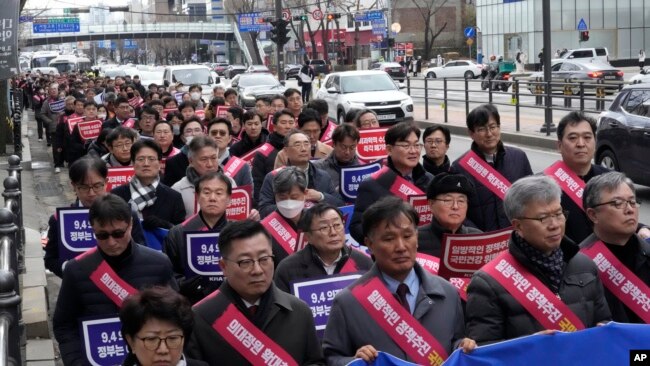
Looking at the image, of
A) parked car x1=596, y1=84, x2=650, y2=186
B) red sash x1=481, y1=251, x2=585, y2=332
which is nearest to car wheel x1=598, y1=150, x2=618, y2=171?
parked car x1=596, y1=84, x2=650, y2=186

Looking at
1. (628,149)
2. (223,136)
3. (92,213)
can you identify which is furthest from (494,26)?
(92,213)

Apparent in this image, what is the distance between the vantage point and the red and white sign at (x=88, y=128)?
16.6 metres

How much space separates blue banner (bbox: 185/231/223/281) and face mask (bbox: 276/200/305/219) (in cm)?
53

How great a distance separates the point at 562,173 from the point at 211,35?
130759 mm

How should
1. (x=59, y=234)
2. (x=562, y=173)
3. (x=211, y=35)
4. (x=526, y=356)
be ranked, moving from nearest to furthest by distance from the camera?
(x=526, y=356)
(x=562, y=173)
(x=59, y=234)
(x=211, y=35)

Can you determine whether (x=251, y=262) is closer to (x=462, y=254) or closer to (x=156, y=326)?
(x=156, y=326)

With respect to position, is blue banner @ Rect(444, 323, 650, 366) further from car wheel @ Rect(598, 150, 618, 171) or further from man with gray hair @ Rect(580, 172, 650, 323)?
car wheel @ Rect(598, 150, 618, 171)

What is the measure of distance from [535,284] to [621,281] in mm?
788

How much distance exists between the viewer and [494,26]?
8112cm

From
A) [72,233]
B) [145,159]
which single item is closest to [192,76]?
[145,159]

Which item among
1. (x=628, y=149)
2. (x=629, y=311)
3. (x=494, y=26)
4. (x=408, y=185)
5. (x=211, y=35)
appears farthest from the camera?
(x=211, y=35)

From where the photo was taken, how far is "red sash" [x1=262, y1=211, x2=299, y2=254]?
7125 millimetres

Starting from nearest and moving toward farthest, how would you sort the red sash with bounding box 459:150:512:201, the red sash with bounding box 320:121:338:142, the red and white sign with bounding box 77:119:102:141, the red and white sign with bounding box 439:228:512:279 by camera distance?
the red and white sign with bounding box 439:228:512:279, the red sash with bounding box 459:150:512:201, the red sash with bounding box 320:121:338:142, the red and white sign with bounding box 77:119:102:141

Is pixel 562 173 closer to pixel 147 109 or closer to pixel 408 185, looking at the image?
pixel 408 185
